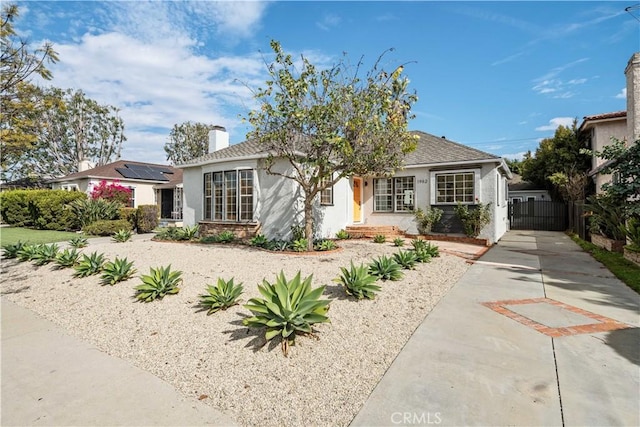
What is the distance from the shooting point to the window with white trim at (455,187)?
13.0 m

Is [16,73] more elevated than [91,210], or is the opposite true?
[16,73]

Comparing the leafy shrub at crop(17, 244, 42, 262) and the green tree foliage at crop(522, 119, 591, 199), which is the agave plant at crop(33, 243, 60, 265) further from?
the green tree foliage at crop(522, 119, 591, 199)

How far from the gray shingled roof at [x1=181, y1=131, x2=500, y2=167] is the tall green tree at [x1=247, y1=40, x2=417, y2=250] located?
3038 mm

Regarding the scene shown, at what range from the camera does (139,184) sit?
25109 mm

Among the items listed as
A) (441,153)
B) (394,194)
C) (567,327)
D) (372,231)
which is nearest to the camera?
(567,327)

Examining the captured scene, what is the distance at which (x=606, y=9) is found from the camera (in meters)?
9.63

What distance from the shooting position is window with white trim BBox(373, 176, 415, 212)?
14539 mm

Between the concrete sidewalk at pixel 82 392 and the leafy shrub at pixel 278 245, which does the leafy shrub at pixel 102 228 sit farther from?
the concrete sidewalk at pixel 82 392

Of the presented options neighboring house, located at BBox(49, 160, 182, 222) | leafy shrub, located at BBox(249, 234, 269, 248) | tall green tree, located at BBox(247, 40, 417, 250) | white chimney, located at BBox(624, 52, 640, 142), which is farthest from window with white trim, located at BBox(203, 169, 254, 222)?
white chimney, located at BBox(624, 52, 640, 142)

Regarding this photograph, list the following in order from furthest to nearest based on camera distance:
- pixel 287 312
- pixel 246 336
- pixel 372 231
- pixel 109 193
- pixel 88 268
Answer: pixel 109 193
pixel 372 231
pixel 88 268
pixel 246 336
pixel 287 312

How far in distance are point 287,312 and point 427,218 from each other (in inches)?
436

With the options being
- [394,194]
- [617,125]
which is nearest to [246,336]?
[394,194]

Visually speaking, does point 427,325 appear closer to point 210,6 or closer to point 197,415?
point 197,415

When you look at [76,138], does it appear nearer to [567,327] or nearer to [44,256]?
[44,256]
